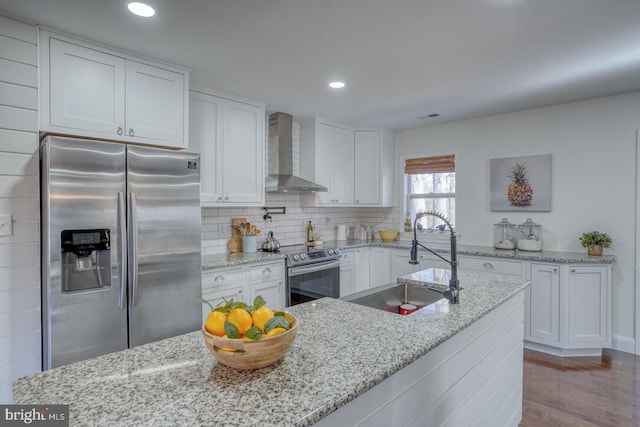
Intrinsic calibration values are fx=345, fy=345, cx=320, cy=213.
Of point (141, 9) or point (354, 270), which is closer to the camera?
point (141, 9)

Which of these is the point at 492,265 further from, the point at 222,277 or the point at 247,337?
the point at 247,337

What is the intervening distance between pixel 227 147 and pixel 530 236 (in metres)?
3.29

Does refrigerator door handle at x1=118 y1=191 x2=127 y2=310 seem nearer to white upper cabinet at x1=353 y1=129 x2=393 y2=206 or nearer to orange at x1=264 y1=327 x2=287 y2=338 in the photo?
orange at x1=264 y1=327 x2=287 y2=338

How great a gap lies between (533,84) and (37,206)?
Result: 12.7ft

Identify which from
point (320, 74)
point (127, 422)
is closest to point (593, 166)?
point (320, 74)

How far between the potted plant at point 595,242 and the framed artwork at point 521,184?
0.47m

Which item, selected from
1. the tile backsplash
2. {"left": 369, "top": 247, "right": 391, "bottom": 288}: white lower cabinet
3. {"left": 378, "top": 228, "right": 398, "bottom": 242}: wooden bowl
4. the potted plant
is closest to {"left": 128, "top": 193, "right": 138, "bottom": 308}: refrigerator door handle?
the tile backsplash

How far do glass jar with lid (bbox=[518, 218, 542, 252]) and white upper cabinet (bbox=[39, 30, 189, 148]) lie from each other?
138 inches

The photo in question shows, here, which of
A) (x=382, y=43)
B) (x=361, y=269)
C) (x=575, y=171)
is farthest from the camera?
(x=361, y=269)

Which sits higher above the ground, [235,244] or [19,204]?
[19,204]

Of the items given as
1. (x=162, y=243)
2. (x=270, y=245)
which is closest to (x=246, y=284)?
(x=270, y=245)

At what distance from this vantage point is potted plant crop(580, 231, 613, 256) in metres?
3.31

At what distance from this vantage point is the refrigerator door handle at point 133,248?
2135mm

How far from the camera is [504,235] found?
12.9 feet
